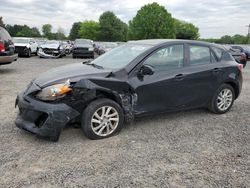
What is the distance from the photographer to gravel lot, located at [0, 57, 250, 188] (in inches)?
120

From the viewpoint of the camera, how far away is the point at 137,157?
141 inches

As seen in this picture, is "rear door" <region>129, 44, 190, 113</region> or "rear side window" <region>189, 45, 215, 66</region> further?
"rear side window" <region>189, 45, 215, 66</region>

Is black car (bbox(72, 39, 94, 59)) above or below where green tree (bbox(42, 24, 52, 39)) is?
below

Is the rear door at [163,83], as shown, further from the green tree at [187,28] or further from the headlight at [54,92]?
the green tree at [187,28]

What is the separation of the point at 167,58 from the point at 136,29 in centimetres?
6075

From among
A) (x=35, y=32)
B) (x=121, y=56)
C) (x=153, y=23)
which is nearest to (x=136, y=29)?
(x=153, y=23)

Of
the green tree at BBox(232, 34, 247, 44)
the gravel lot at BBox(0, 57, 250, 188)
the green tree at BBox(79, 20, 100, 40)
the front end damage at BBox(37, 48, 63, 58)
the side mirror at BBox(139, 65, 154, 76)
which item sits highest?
the green tree at BBox(79, 20, 100, 40)

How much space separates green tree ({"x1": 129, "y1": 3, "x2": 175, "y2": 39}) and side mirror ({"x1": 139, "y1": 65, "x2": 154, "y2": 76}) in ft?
191

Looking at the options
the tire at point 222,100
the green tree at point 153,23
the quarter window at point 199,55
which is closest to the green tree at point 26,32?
the green tree at point 153,23

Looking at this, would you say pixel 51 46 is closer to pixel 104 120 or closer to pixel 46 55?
pixel 46 55

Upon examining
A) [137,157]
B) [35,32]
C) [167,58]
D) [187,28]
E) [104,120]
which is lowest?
[137,157]

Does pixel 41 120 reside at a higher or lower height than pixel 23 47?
lower

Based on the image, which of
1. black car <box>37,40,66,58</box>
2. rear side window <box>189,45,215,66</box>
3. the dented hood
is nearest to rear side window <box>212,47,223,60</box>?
rear side window <box>189,45,215,66</box>

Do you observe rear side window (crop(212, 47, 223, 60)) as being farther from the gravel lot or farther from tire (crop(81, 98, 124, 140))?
tire (crop(81, 98, 124, 140))
